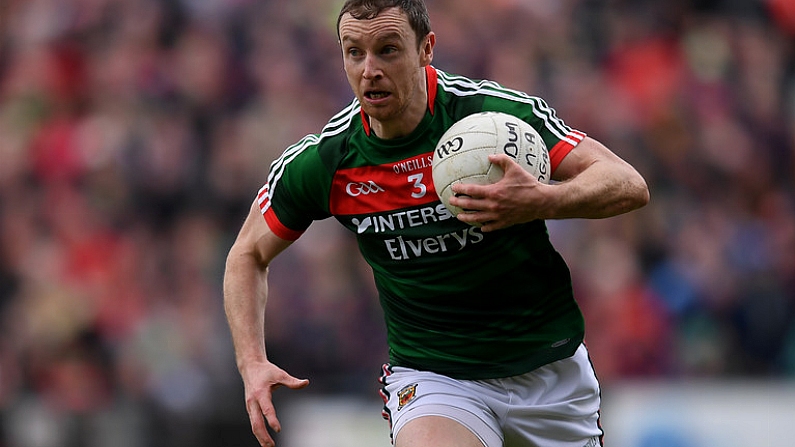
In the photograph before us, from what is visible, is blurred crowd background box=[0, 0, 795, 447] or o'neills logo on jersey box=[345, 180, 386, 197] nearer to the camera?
o'neills logo on jersey box=[345, 180, 386, 197]

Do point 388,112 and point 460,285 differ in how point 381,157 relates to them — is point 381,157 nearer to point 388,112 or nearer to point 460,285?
point 388,112

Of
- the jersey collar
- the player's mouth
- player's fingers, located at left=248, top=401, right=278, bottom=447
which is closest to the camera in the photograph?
the player's mouth

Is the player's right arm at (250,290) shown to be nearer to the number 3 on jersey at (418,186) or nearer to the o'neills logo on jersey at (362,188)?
the o'neills logo on jersey at (362,188)

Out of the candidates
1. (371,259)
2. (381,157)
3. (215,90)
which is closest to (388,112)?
(381,157)

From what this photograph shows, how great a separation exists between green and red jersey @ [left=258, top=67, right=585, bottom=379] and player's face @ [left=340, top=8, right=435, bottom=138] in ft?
0.59

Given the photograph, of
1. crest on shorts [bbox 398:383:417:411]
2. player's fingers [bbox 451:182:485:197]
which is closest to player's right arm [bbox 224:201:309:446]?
crest on shorts [bbox 398:383:417:411]

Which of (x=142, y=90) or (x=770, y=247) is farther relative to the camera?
(x=142, y=90)

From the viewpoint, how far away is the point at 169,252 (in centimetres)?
1252

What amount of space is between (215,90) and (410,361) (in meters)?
7.84

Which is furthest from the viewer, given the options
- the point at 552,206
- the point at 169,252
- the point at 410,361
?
the point at 169,252

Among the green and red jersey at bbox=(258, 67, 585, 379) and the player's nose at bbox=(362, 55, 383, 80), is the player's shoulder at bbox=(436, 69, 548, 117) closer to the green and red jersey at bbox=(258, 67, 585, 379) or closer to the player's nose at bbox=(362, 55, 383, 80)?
the green and red jersey at bbox=(258, 67, 585, 379)

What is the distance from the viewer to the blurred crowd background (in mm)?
11031

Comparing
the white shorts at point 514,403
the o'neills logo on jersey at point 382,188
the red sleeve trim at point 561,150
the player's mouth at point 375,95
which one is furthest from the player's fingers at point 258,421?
the red sleeve trim at point 561,150

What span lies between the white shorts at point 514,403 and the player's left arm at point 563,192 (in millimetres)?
951
